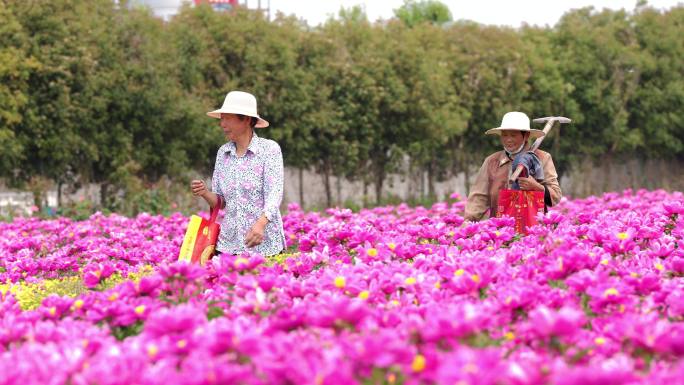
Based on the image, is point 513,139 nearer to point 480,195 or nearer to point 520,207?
point 480,195

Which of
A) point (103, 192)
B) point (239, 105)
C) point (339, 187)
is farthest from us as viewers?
point (339, 187)

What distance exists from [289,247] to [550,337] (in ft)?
15.8

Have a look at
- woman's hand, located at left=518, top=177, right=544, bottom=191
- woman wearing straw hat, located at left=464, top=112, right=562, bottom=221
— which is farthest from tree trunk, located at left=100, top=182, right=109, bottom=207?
woman's hand, located at left=518, top=177, right=544, bottom=191

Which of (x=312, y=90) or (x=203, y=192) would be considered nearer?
(x=203, y=192)

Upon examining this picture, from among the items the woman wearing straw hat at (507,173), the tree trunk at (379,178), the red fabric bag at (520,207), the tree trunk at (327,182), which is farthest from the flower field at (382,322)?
the tree trunk at (379,178)

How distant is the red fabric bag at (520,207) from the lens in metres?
6.97

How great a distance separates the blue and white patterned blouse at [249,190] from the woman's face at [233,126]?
3.6 inches

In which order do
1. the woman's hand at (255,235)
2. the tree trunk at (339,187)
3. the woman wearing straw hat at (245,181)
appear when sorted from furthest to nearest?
the tree trunk at (339,187) < the woman wearing straw hat at (245,181) < the woman's hand at (255,235)

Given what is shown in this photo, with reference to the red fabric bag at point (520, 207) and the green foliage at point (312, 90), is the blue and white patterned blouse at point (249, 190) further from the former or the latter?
the green foliage at point (312, 90)

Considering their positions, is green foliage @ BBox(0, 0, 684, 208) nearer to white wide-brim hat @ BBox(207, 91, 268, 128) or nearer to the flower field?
white wide-brim hat @ BBox(207, 91, 268, 128)

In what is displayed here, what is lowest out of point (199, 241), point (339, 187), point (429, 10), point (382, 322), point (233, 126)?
point (339, 187)

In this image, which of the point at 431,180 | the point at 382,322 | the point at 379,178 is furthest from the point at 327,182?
the point at 382,322

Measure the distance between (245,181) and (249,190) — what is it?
0.06 meters

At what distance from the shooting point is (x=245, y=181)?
6391mm
